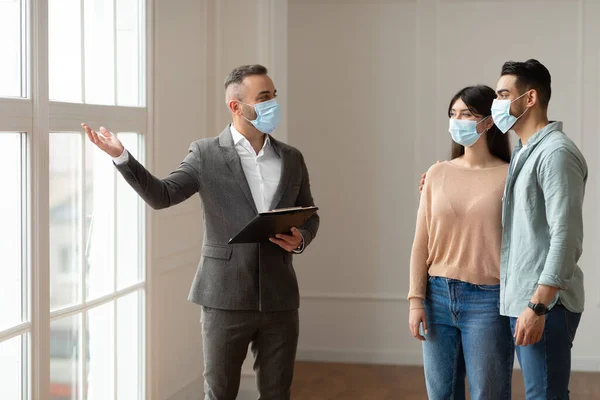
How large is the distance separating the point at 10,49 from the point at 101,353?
1.29m

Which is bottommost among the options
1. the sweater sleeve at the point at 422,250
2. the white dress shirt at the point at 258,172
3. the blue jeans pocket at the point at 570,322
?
the blue jeans pocket at the point at 570,322

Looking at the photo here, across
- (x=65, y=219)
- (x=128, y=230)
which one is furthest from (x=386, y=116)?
(x=65, y=219)

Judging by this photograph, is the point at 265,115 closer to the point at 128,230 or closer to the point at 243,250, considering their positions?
the point at 243,250

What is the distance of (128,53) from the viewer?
3453 millimetres

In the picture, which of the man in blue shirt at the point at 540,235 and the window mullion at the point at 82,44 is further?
the window mullion at the point at 82,44

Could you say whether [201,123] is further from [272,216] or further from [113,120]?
[272,216]

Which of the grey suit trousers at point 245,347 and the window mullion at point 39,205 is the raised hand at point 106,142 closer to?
the window mullion at point 39,205

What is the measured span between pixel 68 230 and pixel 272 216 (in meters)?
0.84

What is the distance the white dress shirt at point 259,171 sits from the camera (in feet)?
9.45

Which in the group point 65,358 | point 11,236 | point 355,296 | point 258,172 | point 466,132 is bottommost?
point 355,296

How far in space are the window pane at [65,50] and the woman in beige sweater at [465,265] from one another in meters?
1.31

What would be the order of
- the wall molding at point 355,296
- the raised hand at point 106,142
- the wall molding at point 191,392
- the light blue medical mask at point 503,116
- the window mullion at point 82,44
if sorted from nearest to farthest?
the raised hand at point 106,142
the light blue medical mask at point 503,116
the window mullion at point 82,44
the wall molding at point 191,392
the wall molding at point 355,296

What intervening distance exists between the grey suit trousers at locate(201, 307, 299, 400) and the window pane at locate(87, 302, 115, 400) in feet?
1.78

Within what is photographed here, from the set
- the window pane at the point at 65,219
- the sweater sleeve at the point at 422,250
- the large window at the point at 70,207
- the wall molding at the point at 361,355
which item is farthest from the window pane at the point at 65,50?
the wall molding at the point at 361,355
